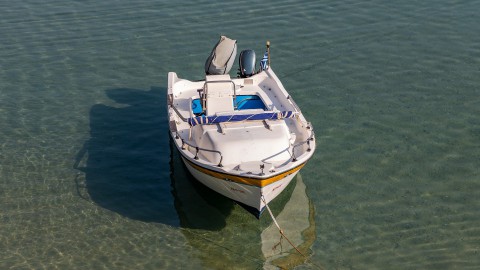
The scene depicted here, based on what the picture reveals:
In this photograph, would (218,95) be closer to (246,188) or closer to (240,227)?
(246,188)

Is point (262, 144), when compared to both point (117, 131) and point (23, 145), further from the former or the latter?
point (23, 145)

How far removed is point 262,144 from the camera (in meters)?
16.7

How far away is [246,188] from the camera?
1616 cm

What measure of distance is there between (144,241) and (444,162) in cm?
938

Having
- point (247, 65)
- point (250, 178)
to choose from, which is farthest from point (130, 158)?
point (250, 178)

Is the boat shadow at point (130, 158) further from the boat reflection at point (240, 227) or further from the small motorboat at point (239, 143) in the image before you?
the small motorboat at point (239, 143)

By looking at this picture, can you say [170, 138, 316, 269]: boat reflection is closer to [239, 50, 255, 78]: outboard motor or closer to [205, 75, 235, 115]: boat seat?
[205, 75, 235, 115]: boat seat

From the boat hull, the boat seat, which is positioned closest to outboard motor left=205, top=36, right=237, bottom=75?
the boat seat

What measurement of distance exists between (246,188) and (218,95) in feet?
11.8

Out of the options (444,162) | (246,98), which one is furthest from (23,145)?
(444,162)

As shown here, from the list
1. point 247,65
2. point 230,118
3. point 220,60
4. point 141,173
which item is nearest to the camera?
point 230,118

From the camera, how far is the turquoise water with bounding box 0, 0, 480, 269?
1669 centimetres

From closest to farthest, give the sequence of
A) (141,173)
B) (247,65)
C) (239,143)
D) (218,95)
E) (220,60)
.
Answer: (239,143) < (218,95) < (141,173) < (220,60) < (247,65)

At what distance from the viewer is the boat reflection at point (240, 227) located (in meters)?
16.3
